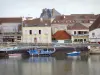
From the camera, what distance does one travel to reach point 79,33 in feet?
209

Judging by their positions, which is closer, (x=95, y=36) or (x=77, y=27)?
(x=95, y=36)

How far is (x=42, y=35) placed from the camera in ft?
211

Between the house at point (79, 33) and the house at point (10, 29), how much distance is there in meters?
8.70

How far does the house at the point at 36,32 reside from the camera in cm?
6412

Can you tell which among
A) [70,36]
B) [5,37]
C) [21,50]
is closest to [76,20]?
[70,36]

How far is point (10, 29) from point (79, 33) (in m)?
12.1

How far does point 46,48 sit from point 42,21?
32.6 feet

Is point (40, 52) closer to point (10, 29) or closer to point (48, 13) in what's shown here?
point (10, 29)

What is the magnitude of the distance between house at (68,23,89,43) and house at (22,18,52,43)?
3.67 metres

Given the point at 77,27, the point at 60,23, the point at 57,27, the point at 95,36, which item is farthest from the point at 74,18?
the point at 95,36

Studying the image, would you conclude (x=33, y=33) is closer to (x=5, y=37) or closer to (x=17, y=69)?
(x=5, y=37)

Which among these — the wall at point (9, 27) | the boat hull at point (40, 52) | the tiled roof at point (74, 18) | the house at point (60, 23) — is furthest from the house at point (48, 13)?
the boat hull at point (40, 52)

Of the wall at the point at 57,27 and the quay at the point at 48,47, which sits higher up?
the wall at the point at 57,27

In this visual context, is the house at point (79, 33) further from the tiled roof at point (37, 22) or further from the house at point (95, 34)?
the tiled roof at point (37, 22)
